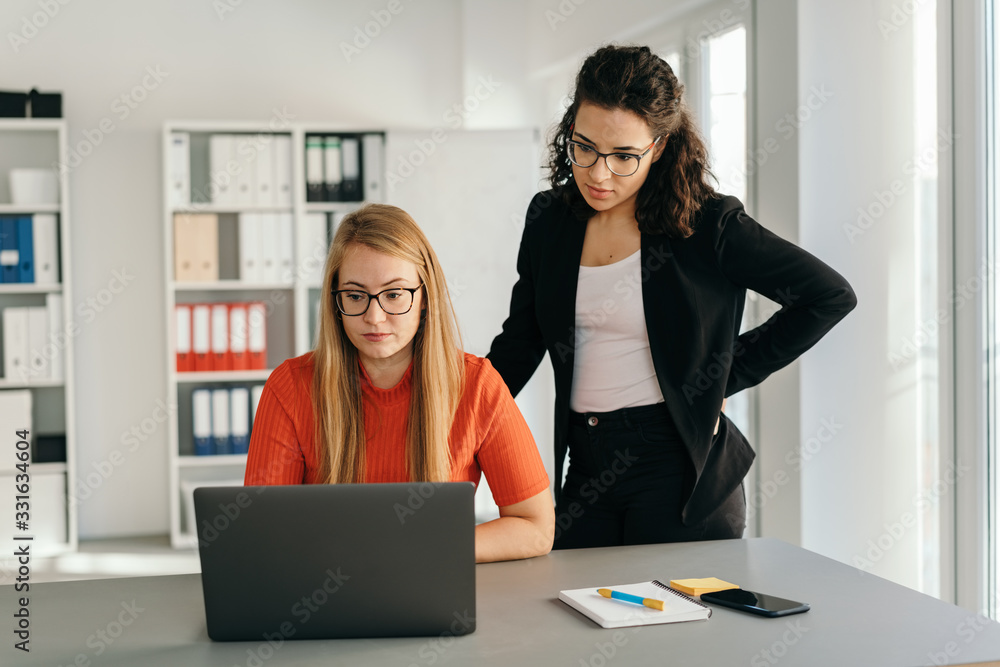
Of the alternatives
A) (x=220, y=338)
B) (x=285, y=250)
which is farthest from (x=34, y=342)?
(x=285, y=250)

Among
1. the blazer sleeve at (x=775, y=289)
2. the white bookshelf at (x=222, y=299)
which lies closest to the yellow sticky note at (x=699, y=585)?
the blazer sleeve at (x=775, y=289)

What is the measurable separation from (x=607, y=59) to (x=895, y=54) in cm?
113

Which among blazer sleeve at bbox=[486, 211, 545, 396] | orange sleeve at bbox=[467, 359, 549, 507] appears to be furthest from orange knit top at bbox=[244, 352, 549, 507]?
blazer sleeve at bbox=[486, 211, 545, 396]

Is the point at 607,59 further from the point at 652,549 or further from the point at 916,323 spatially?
the point at 916,323

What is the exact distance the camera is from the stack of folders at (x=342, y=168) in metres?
4.29

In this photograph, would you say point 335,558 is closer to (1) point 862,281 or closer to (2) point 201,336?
(1) point 862,281

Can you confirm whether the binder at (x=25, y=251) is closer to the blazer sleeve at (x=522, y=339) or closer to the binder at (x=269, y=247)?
the binder at (x=269, y=247)

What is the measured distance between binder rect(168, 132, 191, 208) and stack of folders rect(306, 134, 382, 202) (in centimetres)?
55

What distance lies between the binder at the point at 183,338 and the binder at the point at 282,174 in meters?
0.66

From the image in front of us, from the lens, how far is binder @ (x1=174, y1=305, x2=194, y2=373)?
13.6 feet

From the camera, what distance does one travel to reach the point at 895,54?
236 cm

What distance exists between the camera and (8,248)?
4.06 meters

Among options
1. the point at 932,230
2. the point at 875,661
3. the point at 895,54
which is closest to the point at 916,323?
the point at 932,230

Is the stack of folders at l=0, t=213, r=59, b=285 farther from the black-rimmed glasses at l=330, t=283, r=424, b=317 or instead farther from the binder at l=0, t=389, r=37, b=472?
the black-rimmed glasses at l=330, t=283, r=424, b=317
